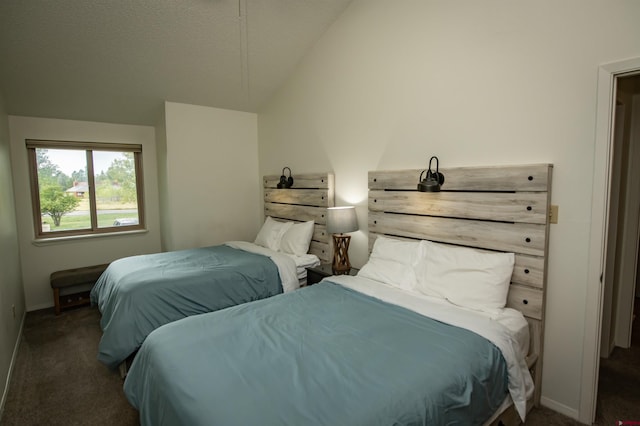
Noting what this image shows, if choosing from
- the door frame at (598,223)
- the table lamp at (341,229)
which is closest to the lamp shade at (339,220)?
the table lamp at (341,229)

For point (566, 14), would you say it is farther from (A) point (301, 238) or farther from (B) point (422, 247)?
(A) point (301, 238)

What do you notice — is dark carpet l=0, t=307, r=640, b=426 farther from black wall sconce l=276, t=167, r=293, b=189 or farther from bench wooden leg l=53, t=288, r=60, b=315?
black wall sconce l=276, t=167, r=293, b=189

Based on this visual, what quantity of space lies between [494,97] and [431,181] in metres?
0.65

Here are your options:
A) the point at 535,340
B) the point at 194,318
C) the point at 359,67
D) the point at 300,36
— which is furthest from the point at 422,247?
the point at 300,36

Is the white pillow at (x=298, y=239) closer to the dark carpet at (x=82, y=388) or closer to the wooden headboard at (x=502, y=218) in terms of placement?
the wooden headboard at (x=502, y=218)

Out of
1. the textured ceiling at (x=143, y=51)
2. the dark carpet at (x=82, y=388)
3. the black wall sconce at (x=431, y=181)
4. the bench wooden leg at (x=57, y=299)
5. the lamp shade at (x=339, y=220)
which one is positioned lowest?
the dark carpet at (x=82, y=388)

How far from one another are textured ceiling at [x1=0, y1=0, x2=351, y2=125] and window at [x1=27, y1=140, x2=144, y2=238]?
432 millimetres

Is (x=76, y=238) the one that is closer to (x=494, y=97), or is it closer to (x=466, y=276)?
(x=466, y=276)

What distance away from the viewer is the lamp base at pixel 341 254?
3.04 meters

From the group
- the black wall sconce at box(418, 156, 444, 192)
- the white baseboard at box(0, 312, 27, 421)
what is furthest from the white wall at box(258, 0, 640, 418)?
the white baseboard at box(0, 312, 27, 421)

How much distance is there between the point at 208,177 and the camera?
13.7ft

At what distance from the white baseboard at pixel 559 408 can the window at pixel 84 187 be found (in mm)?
4692

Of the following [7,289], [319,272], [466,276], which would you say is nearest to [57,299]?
[7,289]

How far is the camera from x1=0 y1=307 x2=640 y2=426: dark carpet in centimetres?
199
